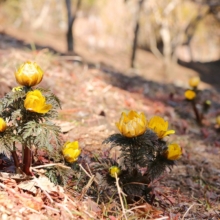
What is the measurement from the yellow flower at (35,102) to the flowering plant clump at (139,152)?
0.37m

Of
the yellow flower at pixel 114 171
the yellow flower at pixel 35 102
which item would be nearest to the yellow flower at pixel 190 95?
the yellow flower at pixel 114 171

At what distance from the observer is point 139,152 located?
1.75 meters

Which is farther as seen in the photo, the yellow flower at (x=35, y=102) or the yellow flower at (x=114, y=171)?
the yellow flower at (x=114, y=171)

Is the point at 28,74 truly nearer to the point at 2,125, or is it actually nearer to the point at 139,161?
the point at 2,125

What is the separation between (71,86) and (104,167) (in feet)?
7.28

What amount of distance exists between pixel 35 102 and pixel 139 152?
54cm

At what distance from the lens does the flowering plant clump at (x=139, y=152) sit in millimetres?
1739

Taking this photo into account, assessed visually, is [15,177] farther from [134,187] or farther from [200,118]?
[200,118]

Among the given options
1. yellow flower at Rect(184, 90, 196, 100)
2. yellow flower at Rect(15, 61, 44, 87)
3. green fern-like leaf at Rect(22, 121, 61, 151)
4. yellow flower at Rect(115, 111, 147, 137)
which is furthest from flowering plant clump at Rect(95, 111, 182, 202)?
yellow flower at Rect(184, 90, 196, 100)

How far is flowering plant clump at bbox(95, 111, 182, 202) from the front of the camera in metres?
1.74

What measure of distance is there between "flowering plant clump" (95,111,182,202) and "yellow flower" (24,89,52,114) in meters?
0.37

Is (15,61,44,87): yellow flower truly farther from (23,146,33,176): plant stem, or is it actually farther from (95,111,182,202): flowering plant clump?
(95,111,182,202): flowering plant clump

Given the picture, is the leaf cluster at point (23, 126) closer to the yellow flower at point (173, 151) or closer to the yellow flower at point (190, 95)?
the yellow flower at point (173, 151)

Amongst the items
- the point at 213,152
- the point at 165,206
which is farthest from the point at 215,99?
the point at 165,206
